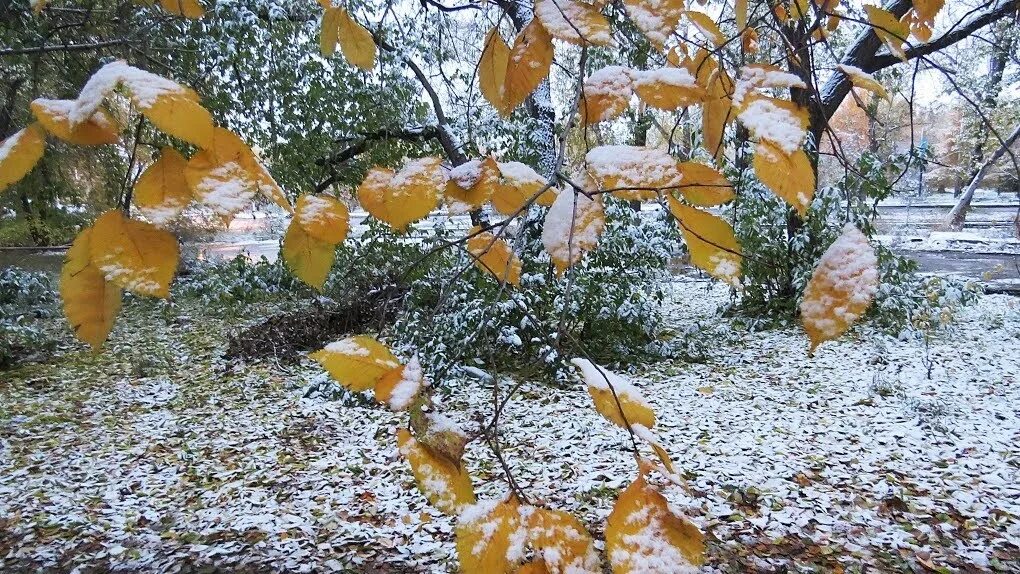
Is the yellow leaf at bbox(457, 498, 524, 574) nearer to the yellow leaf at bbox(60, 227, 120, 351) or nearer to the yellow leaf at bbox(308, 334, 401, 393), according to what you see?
the yellow leaf at bbox(308, 334, 401, 393)

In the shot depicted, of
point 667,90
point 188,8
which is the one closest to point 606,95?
point 667,90

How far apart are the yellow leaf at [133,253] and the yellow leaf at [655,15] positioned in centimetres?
40

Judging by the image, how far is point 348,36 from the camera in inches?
26.8

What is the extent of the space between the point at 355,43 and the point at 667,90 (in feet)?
1.44

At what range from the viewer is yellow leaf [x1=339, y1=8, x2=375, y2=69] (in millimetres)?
675

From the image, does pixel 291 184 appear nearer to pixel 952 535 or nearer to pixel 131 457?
pixel 131 457

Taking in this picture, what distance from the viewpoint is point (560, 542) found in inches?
12.3

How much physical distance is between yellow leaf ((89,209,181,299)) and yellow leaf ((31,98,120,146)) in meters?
0.05

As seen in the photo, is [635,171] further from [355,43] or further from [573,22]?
[355,43]

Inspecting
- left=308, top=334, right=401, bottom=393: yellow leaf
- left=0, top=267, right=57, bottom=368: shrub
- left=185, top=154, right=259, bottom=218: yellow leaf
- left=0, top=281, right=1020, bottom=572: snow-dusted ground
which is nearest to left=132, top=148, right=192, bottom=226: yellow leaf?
left=185, top=154, right=259, bottom=218: yellow leaf

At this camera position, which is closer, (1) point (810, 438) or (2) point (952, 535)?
(2) point (952, 535)

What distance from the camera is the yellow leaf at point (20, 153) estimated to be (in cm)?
29

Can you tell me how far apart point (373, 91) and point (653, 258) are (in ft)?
7.63

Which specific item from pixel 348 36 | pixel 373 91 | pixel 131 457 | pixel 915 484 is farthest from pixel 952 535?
pixel 373 91
